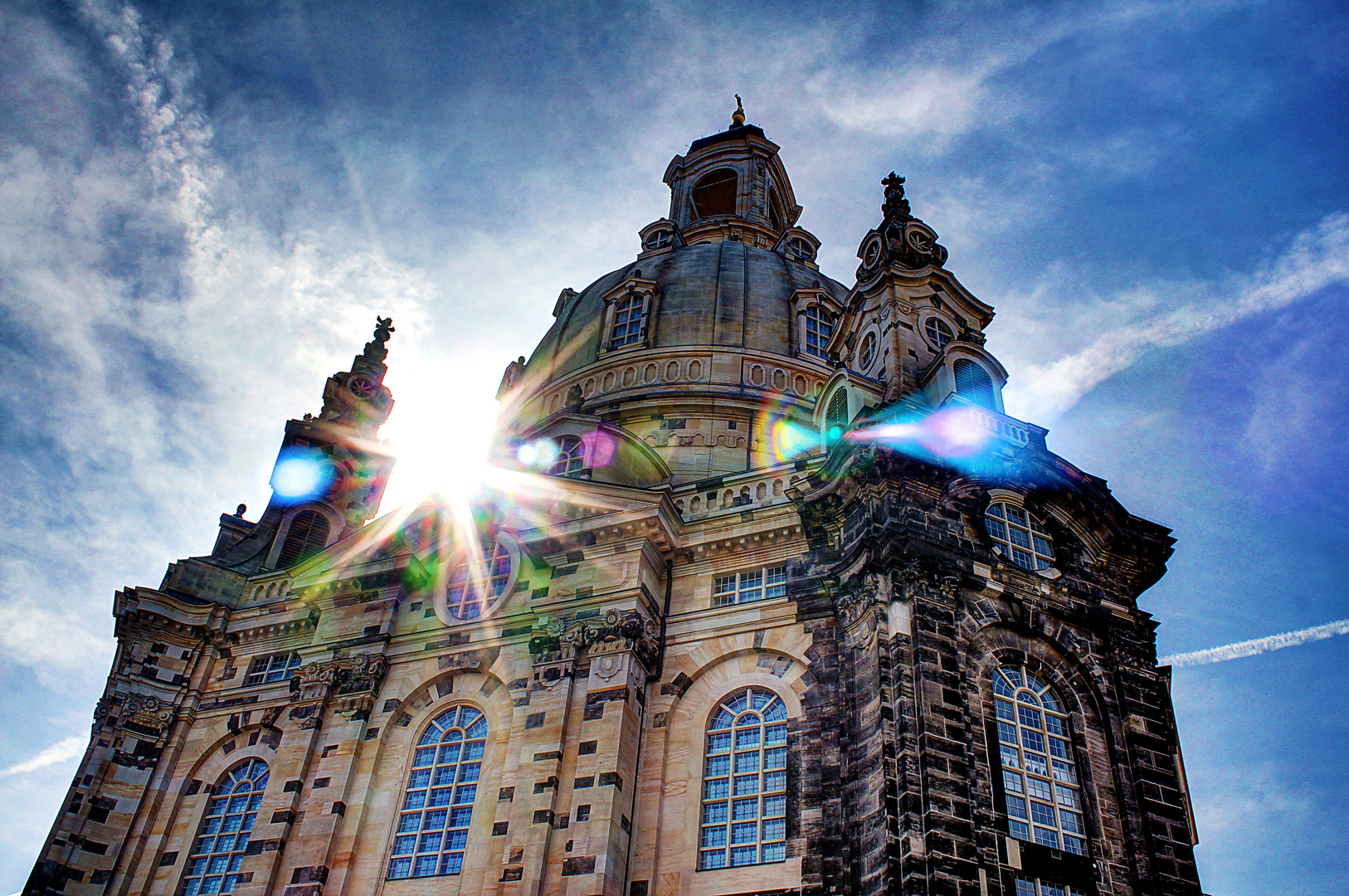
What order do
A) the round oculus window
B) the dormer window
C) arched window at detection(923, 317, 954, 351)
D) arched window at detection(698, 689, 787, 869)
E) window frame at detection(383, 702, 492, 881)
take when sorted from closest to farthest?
arched window at detection(698, 689, 787, 869) < window frame at detection(383, 702, 492, 881) < the round oculus window < arched window at detection(923, 317, 954, 351) < the dormer window

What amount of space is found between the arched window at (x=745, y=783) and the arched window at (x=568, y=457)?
11.5 meters

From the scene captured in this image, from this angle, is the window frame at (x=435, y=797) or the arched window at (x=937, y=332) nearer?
the window frame at (x=435, y=797)

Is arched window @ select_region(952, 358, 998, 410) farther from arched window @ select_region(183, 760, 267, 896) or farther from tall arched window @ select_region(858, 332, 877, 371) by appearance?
arched window @ select_region(183, 760, 267, 896)

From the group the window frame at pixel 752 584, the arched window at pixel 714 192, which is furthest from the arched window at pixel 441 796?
the arched window at pixel 714 192

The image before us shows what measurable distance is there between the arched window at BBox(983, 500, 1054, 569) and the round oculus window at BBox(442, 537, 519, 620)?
491 inches

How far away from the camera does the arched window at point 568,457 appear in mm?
34469

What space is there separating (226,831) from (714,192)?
148 ft

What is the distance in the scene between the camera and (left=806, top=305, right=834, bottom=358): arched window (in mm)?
43000

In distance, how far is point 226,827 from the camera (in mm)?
27875

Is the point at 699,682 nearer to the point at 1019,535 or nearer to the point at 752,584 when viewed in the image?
the point at 752,584

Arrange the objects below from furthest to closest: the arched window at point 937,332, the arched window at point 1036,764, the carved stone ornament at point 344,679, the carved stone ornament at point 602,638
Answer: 1. the arched window at point 937,332
2. the carved stone ornament at point 344,679
3. the carved stone ornament at point 602,638
4. the arched window at point 1036,764

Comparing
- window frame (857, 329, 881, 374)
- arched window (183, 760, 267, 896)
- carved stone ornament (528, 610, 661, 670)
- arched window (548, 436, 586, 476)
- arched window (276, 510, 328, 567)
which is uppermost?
window frame (857, 329, 881, 374)

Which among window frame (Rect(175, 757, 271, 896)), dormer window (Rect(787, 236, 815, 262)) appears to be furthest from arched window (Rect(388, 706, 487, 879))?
dormer window (Rect(787, 236, 815, 262))

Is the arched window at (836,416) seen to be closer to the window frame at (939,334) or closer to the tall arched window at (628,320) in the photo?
the window frame at (939,334)
